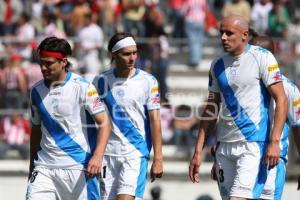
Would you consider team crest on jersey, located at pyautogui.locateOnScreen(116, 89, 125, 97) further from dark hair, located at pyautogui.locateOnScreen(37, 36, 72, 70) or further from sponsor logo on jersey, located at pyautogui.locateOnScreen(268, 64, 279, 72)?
sponsor logo on jersey, located at pyautogui.locateOnScreen(268, 64, 279, 72)

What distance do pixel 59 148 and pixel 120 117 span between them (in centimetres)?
112

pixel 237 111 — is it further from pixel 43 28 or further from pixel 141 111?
pixel 43 28

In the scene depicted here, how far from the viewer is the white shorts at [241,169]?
9938mm

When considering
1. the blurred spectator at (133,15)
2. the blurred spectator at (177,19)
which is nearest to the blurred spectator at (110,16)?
the blurred spectator at (133,15)

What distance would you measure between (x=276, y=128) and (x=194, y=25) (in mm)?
9460

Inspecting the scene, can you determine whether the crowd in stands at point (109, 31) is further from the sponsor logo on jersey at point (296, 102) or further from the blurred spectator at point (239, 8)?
the sponsor logo on jersey at point (296, 102)

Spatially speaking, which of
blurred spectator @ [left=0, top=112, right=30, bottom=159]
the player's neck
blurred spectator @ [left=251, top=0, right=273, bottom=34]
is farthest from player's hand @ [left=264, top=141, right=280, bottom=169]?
blurred spectator @ [left=251, top=0, right=273, bottom=34]

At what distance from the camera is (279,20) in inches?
742

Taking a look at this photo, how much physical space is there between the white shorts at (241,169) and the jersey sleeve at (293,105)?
70 centimetres

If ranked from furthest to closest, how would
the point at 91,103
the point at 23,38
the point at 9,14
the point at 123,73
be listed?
the point at 9,14 → the point at 23,38 → the point at 123,73 → the point at 91,103

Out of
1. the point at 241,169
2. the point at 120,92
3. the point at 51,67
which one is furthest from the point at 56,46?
the point at 241,169

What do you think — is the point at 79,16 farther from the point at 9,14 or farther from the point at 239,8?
the point at 239,8

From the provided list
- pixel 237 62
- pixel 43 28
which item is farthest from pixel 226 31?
pixel 43 28

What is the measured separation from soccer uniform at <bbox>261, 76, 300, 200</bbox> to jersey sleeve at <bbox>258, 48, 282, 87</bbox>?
32 centimetres
